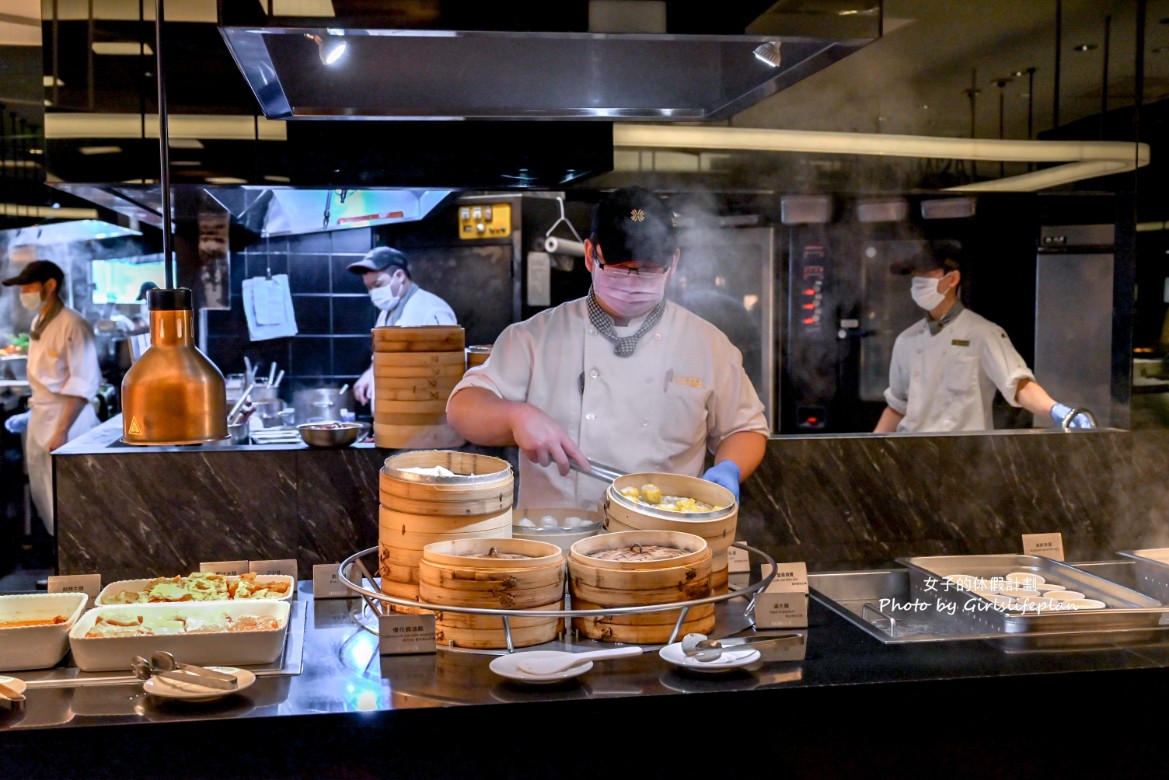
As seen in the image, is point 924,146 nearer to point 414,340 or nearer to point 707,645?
point 414,340

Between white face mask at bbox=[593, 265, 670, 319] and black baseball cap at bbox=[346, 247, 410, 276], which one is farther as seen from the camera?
black baseball cap at bbox=[346, 247, 410, 276]

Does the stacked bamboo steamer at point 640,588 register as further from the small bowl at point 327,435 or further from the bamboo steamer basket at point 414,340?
the small bowl at point 327,435

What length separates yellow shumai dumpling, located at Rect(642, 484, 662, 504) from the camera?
6.56ft

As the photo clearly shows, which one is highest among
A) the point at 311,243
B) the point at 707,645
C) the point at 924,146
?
the point at 924,146

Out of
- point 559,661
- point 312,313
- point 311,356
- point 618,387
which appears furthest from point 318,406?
point 559,661

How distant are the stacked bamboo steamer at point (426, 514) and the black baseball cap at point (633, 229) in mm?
897

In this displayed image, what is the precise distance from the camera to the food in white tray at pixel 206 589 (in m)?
1.89

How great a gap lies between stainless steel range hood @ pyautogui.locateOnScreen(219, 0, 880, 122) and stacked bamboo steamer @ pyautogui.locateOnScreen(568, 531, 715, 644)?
0.97 m

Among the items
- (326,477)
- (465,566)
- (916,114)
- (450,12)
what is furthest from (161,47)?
(916,114)

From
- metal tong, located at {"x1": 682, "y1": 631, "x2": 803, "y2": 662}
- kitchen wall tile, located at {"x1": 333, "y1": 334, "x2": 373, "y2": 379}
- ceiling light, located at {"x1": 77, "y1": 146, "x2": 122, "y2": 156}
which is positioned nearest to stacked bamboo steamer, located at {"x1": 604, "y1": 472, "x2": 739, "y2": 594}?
metal tong, located at {"x1": 682, "y1": 631, "x2": 803, "y2": 662}

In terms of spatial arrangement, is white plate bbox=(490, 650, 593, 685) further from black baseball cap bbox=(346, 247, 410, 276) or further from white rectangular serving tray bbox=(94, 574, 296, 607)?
black baseball cap bbox=(346, 247, 410, 276)

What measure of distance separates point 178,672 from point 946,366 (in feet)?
14.2

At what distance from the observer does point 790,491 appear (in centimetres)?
324

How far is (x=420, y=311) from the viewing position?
235 inches
